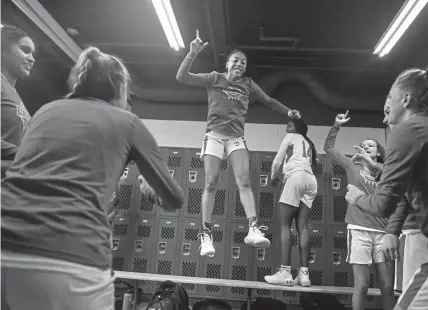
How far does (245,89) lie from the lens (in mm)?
4238

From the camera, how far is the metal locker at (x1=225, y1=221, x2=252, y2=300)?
532 centimetres

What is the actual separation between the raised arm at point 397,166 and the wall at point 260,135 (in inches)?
190

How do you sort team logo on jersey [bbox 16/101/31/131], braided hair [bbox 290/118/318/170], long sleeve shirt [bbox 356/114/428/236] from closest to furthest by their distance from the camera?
1. long sleeve shirt [bbox 356/114/428/236]
2. team logo on jersey [bbox 16/101/31/131]
3. braided hair [bbox 290/118/318/170]

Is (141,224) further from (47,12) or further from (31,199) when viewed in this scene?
(31,199)

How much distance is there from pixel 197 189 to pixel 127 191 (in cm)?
97

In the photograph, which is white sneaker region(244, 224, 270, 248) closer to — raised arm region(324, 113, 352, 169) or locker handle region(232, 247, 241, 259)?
raised arm region(324, 113, 352, 169)

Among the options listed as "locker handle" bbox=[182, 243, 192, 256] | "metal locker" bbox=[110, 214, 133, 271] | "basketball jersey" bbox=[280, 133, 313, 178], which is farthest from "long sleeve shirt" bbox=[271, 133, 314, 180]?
"metal locker" bbox=[110, 214, 133, 271]

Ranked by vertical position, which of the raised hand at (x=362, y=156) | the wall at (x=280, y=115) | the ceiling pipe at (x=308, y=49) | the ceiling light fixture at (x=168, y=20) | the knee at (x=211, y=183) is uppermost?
the ceiling pipe at (x=308, y=49)

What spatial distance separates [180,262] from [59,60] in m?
3.63

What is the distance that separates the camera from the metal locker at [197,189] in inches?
218

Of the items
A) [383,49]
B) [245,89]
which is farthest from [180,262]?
[383,49]

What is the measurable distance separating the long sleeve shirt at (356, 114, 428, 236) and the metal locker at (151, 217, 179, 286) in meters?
3.97

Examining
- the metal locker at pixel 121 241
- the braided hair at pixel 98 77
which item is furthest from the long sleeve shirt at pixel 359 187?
the braided hair at pixel 98 77

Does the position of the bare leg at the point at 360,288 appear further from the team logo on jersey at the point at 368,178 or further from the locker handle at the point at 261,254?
the locker handle at the point at 261,254
